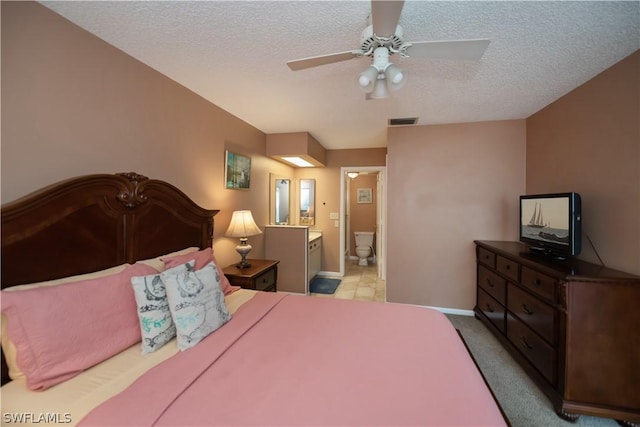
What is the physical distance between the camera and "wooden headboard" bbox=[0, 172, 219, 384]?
1113 millimetres

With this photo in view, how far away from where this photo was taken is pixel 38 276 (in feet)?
3.85

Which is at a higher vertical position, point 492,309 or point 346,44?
point 346,44

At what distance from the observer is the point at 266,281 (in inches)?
106

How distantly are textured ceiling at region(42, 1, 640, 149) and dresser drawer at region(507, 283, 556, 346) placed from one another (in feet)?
5.90

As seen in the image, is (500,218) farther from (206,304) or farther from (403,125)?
(206,304)

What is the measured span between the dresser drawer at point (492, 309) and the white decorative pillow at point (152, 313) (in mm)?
2867

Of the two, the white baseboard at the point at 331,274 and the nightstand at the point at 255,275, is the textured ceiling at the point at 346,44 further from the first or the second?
the white baseboard at the point at 331,274

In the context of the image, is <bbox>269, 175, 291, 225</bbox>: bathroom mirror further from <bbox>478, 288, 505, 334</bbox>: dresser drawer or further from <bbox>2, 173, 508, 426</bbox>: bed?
<bbox>478, 288, 505, 334</bbox>: dresser drawer

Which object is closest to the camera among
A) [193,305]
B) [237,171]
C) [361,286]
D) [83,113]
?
[193,305]

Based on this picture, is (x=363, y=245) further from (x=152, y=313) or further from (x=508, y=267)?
(x=152, y=313)

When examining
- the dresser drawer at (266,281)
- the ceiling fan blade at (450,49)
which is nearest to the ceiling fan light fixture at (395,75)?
the ceiling fan blade at (450,49)

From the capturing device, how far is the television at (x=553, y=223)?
1916 millimetres

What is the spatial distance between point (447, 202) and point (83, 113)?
354 centimetres

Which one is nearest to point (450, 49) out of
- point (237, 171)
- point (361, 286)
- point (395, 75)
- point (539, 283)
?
point (395, 75)
